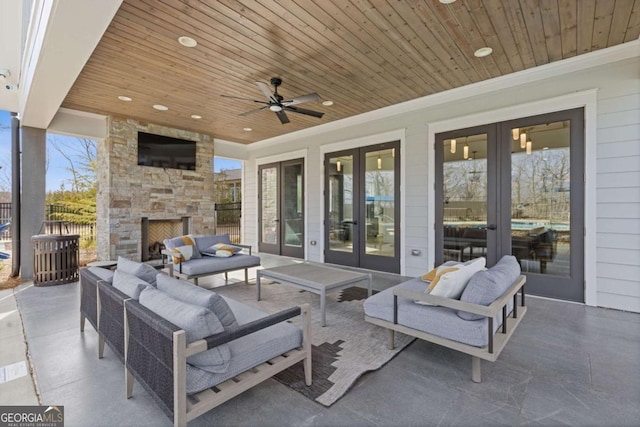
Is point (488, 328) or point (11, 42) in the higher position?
point (11, 42)

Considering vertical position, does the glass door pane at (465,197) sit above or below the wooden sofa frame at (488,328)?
above

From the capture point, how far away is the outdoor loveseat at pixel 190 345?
60.9 inches

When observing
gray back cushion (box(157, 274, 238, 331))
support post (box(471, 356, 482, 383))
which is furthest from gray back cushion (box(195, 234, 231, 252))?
support post (box(471, 356, 482, 383))

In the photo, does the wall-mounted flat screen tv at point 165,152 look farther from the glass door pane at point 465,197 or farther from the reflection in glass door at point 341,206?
the glass door pane at point 465,197

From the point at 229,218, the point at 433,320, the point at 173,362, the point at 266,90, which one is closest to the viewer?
the point at 173,362

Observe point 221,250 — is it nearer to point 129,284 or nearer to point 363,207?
point 129,284

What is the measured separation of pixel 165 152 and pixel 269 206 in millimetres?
2847

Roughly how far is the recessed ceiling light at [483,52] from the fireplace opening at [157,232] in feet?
21.5

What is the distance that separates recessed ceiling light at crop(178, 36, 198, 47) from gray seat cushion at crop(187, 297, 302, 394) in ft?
9.99

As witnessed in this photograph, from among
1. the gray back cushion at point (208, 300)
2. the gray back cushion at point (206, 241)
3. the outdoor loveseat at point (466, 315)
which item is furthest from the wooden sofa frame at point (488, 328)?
the gray back cushion at point (206, 241)

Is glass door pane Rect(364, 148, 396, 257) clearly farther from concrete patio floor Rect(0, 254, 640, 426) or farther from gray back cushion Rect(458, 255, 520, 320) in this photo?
gray back cushion Rect(458, 255, 520, 320)

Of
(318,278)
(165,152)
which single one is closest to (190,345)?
(318,278)

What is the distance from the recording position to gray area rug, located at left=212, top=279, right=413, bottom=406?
2.18 m

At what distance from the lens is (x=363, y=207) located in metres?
6.21
